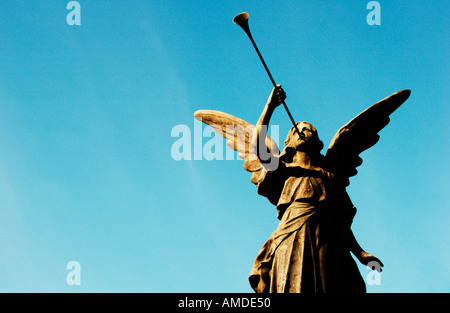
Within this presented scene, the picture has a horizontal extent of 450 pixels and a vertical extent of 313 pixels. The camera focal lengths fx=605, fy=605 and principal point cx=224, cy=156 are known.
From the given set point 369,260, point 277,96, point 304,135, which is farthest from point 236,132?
point 369,260

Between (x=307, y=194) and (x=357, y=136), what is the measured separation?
1.41 metres

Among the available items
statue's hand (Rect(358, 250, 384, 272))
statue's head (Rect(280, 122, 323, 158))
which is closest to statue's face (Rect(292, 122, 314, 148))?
statue's head (Rect(280, 122, 323, 158))

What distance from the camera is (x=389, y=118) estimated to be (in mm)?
9000

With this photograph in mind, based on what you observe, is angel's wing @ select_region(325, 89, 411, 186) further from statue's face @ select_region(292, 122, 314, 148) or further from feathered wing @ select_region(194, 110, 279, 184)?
feathered wing @ select_region(194, 110, 279, 184)

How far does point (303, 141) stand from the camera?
8.63m

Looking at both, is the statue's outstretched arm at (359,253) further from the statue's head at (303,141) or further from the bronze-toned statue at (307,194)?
the statue's head at (303,141)

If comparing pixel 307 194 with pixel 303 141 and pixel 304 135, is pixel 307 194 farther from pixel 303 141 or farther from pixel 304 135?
pixel 304 135

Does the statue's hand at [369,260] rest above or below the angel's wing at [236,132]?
below

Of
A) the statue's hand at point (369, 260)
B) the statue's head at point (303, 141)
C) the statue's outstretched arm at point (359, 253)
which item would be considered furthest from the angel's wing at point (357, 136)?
the statue's hand at point (369, 260)

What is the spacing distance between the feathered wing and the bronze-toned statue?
16mm

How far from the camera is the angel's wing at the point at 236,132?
918 cm
